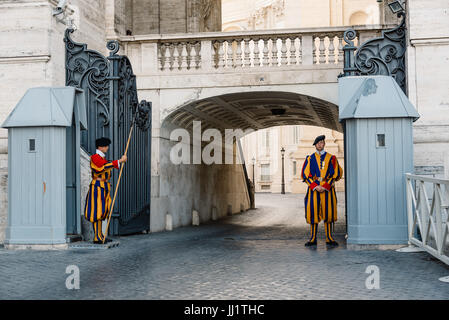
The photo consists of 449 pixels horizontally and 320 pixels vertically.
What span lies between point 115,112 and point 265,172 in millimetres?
41732

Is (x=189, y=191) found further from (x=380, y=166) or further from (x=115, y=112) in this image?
(x=380, y=166)

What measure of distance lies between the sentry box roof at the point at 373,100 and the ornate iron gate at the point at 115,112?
447 cm

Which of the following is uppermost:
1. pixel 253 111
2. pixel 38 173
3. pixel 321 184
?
pixel 253 111

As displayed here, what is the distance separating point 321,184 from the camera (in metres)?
9.99

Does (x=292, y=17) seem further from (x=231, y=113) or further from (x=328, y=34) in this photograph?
(x=328, y=34)

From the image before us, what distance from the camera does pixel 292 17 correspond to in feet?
141

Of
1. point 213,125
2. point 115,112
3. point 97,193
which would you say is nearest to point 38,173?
point 97,193

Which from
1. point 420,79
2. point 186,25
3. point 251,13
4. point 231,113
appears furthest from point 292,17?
point 420,79

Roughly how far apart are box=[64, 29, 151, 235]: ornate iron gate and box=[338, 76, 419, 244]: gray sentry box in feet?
15.1

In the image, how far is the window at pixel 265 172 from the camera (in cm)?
5279

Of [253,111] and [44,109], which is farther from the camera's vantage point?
[253,111]

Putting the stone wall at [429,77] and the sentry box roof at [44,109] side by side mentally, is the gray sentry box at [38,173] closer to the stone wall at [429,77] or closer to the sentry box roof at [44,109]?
the sentry box roof at [44,109]

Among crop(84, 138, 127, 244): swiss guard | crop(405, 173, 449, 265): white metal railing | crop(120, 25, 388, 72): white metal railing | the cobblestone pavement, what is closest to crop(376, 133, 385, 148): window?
crop(405, 173, 449, 265): white metal railing

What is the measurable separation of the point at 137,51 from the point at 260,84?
3162mm
